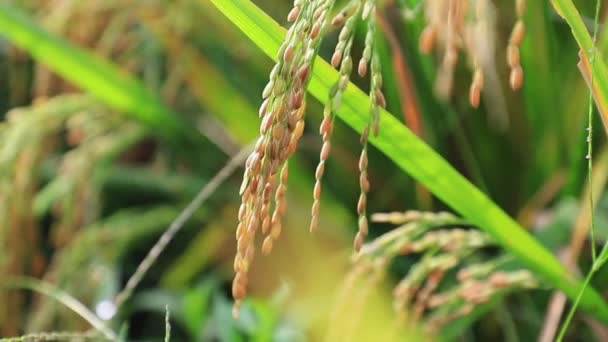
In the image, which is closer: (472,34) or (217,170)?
(472,34)

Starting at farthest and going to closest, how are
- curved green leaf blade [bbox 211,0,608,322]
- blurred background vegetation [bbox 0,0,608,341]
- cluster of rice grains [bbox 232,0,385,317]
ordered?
blurred background vegetation [bbox 0,0,608,341]
curved green leaf blade [bbox 211,0,608,322]
cluster of rice grains [bbox 232,0,385,317]

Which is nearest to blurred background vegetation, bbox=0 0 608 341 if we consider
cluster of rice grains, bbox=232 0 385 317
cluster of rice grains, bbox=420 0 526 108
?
cluster of rice grains, bbox=420 0 526 108

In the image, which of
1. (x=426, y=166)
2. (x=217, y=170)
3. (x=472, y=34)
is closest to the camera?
(x=426, y=166)

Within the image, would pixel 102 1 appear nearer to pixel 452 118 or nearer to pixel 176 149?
pixel 176 149

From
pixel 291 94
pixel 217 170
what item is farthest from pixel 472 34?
pixel 217 170

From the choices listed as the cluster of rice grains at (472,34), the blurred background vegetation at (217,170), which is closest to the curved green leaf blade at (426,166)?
the cluster of rice grains at (472,34)

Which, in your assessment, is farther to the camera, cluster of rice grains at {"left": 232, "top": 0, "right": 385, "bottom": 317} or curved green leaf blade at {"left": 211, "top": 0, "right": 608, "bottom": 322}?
curved green leaf blade at {"left": 211, "top": 0, "right": 608, "bottom": 322}

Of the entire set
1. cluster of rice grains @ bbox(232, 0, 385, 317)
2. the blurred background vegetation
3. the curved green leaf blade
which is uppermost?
cluster of rice grains @ bbox(232, 0, 385, 317)

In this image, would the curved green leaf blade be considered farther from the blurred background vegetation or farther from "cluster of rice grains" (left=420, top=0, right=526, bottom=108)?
the blurred background vegetation

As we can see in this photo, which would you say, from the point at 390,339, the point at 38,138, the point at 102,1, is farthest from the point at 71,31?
the point at 390,339

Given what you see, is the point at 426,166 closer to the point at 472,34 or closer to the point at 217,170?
the point at 472,34
